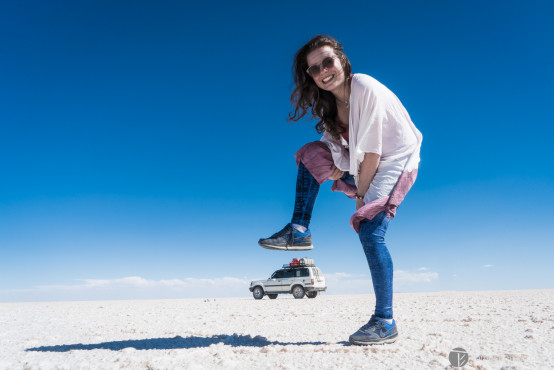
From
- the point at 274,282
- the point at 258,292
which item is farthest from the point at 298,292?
the point at 258,292

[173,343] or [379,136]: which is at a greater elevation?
[379,136]

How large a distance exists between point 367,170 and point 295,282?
643 inches

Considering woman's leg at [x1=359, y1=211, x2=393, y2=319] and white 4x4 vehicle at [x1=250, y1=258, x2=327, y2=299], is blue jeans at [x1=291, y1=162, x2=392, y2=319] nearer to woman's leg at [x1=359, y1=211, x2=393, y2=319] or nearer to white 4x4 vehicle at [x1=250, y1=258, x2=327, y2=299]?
woman's leg at [x1=359, y1=211, x2=393, y2=319]

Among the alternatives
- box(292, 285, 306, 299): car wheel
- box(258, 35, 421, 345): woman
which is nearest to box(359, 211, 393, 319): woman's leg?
box(258, 35, 421, 345): woman

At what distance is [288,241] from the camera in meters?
3.01

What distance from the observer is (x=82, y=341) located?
338 cm

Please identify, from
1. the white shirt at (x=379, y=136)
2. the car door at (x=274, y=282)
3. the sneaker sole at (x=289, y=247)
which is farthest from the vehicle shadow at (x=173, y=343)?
the car door at (x=274, y=282)

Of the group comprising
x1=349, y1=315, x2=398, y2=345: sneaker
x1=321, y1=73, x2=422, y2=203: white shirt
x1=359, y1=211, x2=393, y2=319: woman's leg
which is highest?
x1=321, y1=73, x2=422, y2=203: white shirt

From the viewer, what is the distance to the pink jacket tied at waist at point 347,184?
280cm

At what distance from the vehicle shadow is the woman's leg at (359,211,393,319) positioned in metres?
0.56

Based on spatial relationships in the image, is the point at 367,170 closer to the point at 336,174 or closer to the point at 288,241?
the point at 336,174

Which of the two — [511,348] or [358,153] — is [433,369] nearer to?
[511,348]

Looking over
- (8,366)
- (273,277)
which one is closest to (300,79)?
(8,366)

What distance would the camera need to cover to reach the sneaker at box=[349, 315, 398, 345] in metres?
2.74
